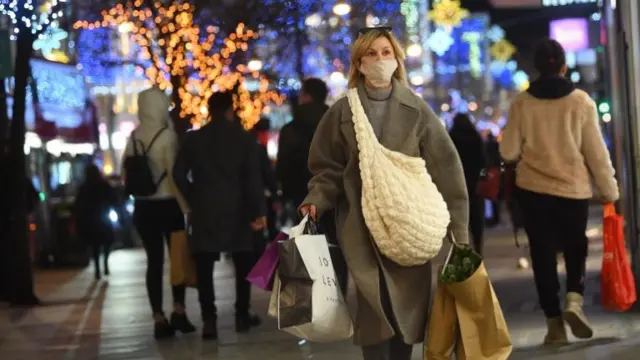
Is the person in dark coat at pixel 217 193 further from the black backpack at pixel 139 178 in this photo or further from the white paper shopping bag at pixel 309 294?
→ the white paper shopping bag at pixel 309 294

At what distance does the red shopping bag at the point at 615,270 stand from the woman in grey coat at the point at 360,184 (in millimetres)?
2692

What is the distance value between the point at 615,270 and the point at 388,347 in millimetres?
2840

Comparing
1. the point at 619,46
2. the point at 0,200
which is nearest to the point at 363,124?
the point at 619,46

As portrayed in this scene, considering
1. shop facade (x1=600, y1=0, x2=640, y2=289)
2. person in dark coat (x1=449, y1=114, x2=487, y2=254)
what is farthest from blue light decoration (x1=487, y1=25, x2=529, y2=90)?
shop facade (x1=600, y1=0, x2=640, y2=289)

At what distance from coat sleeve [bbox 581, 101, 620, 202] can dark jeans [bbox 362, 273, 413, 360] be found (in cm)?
268

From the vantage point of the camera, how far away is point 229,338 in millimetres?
10008

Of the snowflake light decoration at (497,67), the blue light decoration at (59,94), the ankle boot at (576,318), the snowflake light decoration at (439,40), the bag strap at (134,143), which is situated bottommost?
the ankle boot at (576,318)

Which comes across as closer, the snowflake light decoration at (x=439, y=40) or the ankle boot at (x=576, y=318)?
the ankle boot at (x=576, y=318)

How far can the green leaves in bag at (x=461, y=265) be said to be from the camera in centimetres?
595

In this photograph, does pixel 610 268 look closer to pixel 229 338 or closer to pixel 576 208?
pixel 576 208

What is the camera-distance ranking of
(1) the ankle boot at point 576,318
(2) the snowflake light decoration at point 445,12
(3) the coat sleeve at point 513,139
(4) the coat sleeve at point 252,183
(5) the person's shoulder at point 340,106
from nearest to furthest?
(5) the person's shoulder at point 340,106 < (1) the ankle boot at point 576,318 < (3) the coat sleeve at point 513,139 < (4) the coat sleeve at point 252,183 < (2) the snowflake light decoration at point 445,12

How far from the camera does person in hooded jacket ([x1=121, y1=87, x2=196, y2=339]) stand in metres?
10.2

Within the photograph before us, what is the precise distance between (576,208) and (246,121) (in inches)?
910

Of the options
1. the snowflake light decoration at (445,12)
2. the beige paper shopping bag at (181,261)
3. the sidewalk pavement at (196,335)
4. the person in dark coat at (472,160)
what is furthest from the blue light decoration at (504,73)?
the beige paper shopping bag at (181,261)
